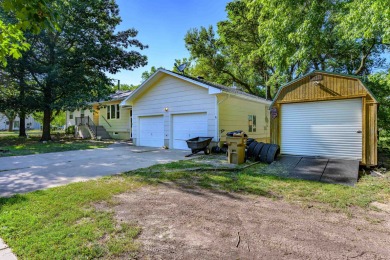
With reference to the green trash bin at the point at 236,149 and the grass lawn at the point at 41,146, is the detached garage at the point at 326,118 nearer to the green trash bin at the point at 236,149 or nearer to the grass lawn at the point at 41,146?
the green trash bin at the point at 236,149

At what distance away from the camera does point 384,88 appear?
11.5 meters

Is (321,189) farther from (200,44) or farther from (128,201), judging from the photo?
(200,44)

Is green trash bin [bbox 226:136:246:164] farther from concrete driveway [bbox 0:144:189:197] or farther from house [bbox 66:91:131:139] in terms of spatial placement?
house [bbox 66:91:131:139]

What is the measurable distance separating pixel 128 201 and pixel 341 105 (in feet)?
24.6

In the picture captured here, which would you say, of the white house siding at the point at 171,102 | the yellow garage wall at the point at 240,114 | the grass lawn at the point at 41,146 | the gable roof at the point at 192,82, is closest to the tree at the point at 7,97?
the grass lawn at the point at 41,146

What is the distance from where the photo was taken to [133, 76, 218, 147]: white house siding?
10.6m

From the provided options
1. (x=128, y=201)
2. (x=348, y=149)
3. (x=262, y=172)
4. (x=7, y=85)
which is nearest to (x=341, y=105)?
(x=348, y=149)

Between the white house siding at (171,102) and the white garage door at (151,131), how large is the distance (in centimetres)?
31

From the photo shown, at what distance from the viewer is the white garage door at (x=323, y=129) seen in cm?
736

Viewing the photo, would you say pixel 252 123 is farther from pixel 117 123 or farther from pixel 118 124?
pixel 117 123

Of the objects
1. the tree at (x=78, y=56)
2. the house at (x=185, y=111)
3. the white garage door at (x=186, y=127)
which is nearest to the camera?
the house at (x=185, y=111)

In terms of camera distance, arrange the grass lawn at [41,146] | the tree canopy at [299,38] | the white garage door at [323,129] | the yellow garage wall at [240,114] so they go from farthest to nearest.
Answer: the grass lawn at [41,146]
the yellow garage wall at [240,114]
the tree canopy at [299,38]
the white garage door at [323,129]

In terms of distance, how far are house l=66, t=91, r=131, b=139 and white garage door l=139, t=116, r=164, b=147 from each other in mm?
5248

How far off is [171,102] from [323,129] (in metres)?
7.40
